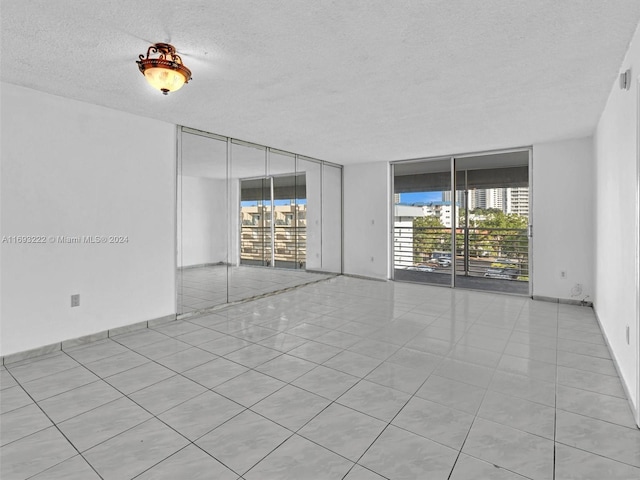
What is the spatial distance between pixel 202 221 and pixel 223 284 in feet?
3.05

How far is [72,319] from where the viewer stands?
3180 mm

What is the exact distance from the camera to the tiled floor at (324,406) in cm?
164

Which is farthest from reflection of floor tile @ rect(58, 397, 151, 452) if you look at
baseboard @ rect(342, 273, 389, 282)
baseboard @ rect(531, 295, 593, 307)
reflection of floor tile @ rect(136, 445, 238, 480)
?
baseboard @ rect(531, 295, 593, 307)

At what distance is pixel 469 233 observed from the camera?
6.79m

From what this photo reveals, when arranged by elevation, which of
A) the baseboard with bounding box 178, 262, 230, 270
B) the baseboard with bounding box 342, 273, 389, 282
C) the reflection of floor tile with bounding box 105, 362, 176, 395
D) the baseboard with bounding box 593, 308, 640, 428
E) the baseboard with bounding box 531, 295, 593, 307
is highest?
the baseboard with bounding box 178, 262, 230, 270

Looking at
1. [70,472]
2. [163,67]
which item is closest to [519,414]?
[70,472]

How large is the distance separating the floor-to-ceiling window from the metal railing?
1950 mm

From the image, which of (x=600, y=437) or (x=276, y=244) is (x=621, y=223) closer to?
(x=600, y=437)

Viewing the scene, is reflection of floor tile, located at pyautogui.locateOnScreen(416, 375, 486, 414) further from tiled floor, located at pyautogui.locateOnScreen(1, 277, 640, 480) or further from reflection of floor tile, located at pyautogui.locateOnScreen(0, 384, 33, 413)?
reflection of floor tile, located at pyautogui.locateOnScreen(0, 384, 33, 413)

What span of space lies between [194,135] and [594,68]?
4.05 meters

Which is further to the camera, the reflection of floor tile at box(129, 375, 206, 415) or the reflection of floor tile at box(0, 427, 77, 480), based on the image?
the reflection of floor tile at box(129, 375, 206, 415)

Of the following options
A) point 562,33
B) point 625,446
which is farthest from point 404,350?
point 562,33

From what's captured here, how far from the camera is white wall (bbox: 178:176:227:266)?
4.18 metres

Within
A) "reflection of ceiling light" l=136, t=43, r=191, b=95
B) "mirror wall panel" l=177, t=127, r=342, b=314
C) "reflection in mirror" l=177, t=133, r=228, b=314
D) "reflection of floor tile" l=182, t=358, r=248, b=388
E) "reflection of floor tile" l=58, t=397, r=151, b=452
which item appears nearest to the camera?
"reflection of floor tile" l=58, t=397, r=151, b=452
